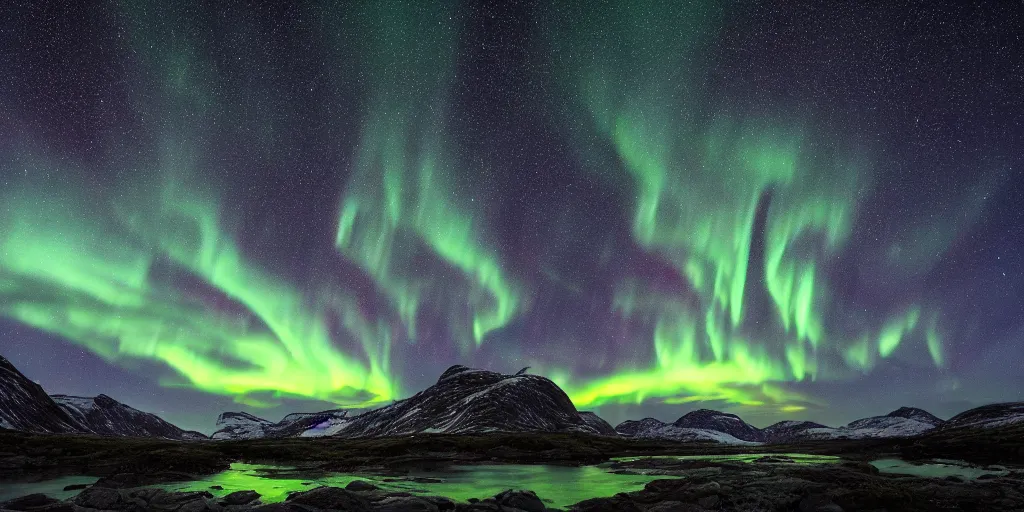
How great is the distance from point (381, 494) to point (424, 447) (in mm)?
118293

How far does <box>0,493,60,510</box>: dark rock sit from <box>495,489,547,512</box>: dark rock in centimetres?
3038

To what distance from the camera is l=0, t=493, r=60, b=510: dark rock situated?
36.1 metres

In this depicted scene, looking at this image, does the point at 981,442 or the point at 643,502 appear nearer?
the point at 643,502

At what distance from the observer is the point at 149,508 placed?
36469 millimetres

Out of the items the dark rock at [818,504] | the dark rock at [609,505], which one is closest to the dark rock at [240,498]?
the dark rock at [609,505]

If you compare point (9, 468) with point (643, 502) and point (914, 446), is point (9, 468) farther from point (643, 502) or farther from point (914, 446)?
point (914, 446)

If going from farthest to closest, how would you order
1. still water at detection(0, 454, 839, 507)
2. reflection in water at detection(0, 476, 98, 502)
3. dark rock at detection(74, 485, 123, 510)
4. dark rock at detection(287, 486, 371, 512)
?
reflection in water at detection(0, 476, 98, 502)
still water at detection(0, 454, 839, 507)
dark rock at detection(74, 485, 123, 510)
dark rock at detection(287, 486, 371, 512)

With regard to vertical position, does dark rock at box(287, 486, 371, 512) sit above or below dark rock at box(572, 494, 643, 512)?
above

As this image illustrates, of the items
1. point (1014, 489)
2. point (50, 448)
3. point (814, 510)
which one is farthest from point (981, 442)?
point (50, 448)

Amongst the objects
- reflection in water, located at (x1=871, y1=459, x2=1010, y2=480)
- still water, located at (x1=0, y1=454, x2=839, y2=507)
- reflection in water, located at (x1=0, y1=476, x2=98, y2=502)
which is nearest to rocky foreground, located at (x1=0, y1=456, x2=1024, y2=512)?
still water, located at (x1=0, y1=454, x2=839, y2=507)

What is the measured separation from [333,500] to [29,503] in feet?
70.7

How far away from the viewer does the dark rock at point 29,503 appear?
36062 millimetres

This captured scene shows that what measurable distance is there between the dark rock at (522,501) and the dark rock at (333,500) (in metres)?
9.05

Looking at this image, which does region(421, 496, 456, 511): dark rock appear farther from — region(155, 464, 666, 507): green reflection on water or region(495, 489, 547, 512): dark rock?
region(155, 464, 666, 507): green reflection on water
